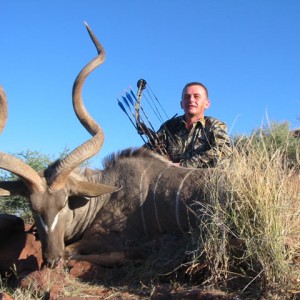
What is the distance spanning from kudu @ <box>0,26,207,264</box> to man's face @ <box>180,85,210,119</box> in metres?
0.96

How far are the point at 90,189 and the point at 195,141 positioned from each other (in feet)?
4.86

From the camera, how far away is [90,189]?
4.21 metres

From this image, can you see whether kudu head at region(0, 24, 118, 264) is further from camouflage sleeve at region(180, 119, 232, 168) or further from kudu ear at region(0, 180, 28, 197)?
camouflage sleeve at region(180, 119, 232, 168)

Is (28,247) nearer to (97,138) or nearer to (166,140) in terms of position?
(97,138)

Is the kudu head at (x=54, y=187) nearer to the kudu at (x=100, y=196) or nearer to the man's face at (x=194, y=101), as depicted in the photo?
the kudu at (x=100, y=196)

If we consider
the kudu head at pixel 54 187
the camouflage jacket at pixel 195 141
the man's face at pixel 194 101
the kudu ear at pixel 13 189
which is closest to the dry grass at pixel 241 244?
the kudu head at pixel 54 187

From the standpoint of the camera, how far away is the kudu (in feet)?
12.9

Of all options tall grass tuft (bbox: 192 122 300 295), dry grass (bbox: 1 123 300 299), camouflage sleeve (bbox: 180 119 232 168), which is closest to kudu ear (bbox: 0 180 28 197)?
dry grass (bbox: 1 123 300 299)

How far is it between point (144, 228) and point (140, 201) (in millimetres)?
244

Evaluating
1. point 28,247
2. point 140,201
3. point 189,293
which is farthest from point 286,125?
point 189,293

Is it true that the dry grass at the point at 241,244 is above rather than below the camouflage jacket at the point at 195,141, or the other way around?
below

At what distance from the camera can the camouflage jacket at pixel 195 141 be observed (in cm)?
480

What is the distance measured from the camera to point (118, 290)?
319 cm

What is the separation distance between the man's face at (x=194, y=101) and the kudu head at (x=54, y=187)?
137 centimetres
